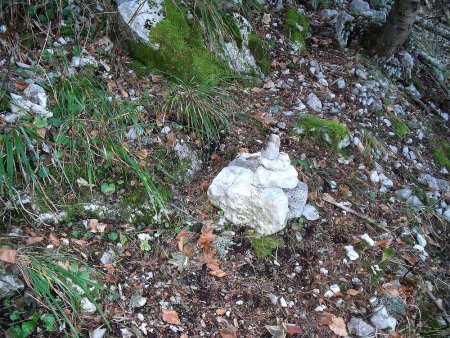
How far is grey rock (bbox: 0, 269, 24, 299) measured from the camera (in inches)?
95.3

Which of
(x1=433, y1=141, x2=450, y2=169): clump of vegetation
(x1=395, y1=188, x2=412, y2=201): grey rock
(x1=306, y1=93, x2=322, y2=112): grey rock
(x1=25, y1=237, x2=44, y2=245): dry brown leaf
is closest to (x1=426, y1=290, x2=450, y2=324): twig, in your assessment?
(x1=395, y1=188, x2=412, y2=201): grey rock

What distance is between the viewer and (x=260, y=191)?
10.0 ft

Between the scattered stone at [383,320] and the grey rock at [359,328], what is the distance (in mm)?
61

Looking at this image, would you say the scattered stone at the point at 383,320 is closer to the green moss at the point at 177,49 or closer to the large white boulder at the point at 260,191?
the large white boulder at the point at 260,191

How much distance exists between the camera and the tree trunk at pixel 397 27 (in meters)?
4.74

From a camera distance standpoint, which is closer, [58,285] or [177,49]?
[58,285]

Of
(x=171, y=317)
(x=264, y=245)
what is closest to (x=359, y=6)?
(x=264, y=245)

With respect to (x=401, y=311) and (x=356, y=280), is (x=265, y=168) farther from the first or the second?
(x=401, y=311)

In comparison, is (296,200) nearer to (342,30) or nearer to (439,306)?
(439,306)

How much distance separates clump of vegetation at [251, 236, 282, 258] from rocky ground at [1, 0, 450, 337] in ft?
0.15

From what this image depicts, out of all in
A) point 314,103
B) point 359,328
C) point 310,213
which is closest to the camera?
point 359,328

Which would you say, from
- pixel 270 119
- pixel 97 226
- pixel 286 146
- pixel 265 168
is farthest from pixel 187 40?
pixel 97 226

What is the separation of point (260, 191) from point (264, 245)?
431mm

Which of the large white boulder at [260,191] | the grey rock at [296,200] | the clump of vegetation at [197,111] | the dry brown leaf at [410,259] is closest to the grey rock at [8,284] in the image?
the large white boulder at [260,191]
